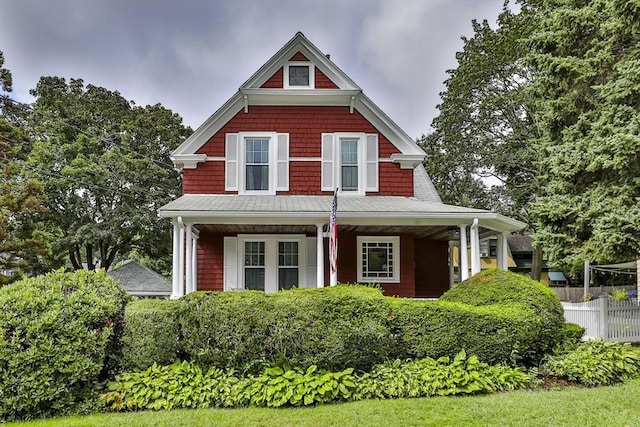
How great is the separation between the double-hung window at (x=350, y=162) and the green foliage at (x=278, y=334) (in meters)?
7.25

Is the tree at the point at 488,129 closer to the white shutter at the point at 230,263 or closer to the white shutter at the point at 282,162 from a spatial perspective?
the white shutter at the point at 282,162

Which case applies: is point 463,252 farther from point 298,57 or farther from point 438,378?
point 298,57

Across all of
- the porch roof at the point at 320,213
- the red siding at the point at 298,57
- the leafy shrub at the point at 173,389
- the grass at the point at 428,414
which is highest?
the red siding at the point at 298,57

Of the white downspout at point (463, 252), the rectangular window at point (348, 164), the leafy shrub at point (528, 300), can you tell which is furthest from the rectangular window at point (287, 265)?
the leafy shrub at point (528, 300)

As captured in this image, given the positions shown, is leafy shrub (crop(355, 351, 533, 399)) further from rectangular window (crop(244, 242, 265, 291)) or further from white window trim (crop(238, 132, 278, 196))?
white window trim (crop(238, 132, 278, 196))

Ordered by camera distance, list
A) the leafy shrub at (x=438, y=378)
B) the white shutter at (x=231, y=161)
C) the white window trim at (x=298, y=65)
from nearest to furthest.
Answer: the leafy shrub at (x=438, y=378), the white shutter at (x=231, y=161), the white window trim at (x=298, y=65)

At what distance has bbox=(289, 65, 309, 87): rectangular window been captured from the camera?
1334 centimetres

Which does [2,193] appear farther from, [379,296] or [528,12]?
[528,12]

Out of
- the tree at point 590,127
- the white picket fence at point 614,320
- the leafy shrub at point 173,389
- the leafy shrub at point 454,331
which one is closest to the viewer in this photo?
the leafy shrub at point 173,389

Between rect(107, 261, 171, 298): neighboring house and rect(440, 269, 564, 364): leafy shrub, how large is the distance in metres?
15.1

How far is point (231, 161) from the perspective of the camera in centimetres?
1311

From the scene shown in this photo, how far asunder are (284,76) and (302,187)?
3416mm

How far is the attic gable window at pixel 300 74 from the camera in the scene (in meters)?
13.3

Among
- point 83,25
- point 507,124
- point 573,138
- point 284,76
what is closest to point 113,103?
point 83,25
